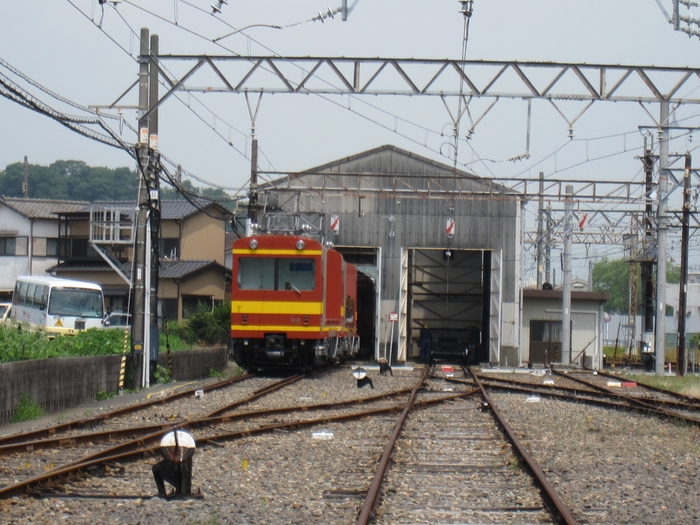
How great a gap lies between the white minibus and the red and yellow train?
10.2 metres

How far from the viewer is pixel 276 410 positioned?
470 inches

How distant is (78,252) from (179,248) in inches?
186

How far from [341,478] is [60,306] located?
75.9 feet

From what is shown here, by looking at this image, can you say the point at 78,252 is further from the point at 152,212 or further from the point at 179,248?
the point at 152,212

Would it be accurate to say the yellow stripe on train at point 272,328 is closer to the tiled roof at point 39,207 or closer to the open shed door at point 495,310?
the open shed door at point 495,310

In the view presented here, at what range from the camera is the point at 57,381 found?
1280cm

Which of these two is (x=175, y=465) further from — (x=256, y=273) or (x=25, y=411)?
(x=256, y=273)

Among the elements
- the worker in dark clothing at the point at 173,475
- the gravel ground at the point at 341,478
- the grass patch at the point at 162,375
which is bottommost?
the grass patch at the point at 162,375

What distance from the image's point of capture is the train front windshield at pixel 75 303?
1128 inches

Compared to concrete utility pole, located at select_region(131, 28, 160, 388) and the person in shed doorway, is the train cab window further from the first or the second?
the person in shed doorway

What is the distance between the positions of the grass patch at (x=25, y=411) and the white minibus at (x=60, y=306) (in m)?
16.3

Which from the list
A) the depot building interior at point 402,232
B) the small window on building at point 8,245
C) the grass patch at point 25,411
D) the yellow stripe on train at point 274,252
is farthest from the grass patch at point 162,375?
the small window on building at point 8,245

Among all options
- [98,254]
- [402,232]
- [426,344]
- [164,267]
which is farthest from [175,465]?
[98,254]

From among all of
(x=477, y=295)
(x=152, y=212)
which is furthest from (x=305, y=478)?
(x=477, y=295)
